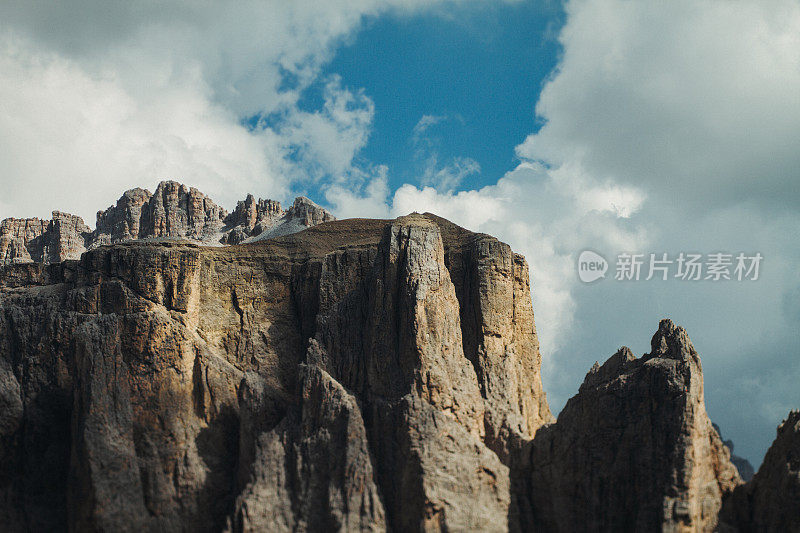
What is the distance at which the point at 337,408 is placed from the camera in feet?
125

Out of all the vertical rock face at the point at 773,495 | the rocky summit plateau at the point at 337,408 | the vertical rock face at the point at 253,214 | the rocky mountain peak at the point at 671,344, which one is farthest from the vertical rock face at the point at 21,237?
the vertical rock face at the point at 773,495

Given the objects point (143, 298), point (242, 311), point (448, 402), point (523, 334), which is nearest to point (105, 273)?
point (143, 298)

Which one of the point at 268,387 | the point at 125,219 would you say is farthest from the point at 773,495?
the point at 125,219

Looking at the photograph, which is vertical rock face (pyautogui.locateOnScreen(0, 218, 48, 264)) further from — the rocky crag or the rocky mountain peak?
the rocky mountain peak

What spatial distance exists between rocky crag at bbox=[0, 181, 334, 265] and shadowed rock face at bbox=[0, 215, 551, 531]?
5191 centimetres

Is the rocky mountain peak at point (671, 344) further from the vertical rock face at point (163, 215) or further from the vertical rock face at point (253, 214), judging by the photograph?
the vertical rock face at point (163, 215)

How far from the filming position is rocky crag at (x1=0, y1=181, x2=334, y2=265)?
10375 centimetres

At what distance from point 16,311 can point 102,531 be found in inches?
637

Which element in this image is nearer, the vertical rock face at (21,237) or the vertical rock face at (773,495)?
the vertical rock face at (773,495)

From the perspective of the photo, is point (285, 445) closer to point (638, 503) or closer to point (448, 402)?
point (448, 402)

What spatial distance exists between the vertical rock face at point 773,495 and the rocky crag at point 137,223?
72.6 metres

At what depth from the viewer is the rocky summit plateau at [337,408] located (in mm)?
35125

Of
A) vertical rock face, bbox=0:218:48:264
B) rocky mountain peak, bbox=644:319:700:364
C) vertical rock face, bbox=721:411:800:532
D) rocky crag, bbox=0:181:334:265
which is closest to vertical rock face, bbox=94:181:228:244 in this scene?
rocky crag, bbox=0:181:334:265

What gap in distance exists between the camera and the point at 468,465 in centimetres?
3644
